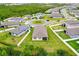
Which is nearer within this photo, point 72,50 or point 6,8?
point 72,50

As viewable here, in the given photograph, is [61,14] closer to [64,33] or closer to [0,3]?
[64,33]

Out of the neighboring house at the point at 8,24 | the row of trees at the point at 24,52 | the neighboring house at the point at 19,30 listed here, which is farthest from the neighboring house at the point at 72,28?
the neighboring house at the point at 8,24

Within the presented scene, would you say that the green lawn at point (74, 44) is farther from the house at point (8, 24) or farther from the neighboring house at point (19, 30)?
the house at point (8, 24)

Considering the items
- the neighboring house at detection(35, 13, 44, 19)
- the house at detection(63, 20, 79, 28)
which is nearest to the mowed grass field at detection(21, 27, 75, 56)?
the house at detection(63, 20, 79, 28)

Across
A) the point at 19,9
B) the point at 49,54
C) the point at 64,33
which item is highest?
the point at 19,9

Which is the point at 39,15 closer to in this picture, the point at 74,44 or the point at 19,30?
the point at 19,30

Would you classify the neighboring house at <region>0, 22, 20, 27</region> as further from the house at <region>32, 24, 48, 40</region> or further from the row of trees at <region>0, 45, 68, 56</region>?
the row of trees at <region>0, 45, 68, 56</region>

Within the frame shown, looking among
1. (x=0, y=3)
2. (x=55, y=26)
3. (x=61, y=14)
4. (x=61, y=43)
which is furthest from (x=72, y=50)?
(x=0, y=3)
